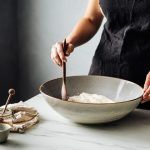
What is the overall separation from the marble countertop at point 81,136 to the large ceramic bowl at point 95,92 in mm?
34

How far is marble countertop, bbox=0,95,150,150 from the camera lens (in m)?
0.85

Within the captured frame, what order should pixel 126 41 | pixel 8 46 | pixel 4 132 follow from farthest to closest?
1. pixel 8 46
2. pixel 126 41
3. pixel 4 132

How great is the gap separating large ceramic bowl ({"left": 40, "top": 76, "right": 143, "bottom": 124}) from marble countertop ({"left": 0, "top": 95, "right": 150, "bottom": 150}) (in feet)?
0.11

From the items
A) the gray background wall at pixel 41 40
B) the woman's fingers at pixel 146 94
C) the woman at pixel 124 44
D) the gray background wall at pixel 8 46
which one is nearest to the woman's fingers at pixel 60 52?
the woman at pixel 124 44

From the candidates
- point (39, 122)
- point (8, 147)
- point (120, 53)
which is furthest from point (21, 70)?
point (8, 147)

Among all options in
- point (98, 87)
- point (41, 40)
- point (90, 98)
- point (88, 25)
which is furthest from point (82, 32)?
point (41, 40)

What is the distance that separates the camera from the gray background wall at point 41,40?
2.18 metres

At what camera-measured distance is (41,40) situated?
2.31 m

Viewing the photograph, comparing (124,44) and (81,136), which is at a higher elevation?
(124,44)

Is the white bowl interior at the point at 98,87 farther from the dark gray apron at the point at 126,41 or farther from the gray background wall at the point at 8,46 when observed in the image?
the gray background wall at the point at 8,46

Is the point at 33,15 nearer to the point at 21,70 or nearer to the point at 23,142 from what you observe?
the point at 21,70

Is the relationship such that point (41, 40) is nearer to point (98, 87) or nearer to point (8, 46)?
point (8, 46)

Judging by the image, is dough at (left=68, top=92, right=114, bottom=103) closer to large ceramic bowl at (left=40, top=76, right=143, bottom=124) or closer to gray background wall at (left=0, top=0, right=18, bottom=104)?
large ceramic bowl at (left=40, top=76, right=143, bottom=124)

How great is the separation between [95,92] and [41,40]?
48.0 inches
